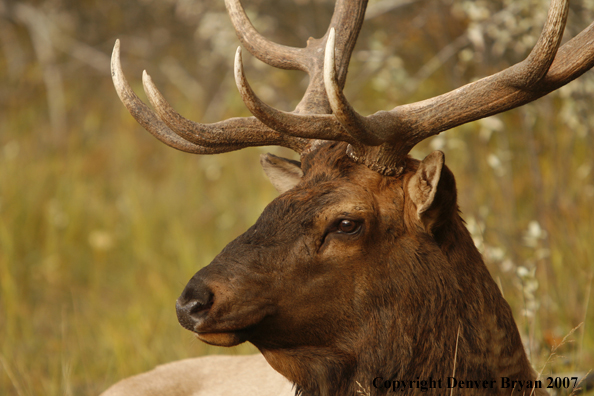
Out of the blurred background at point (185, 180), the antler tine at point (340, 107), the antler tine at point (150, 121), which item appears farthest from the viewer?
the blurred background at point (185, 180)

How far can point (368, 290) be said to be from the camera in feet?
7.63

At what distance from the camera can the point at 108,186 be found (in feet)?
24.8

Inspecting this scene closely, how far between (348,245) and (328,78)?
24.1 inches

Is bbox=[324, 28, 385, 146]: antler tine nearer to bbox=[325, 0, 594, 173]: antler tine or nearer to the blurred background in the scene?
bbox=[325, 0, 594, 173]: antler tine

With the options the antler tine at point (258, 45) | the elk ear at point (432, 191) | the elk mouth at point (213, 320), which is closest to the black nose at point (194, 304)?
the elk mouth at point (213, 320)

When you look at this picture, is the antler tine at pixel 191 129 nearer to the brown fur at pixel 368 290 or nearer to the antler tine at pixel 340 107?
the brown fur at pixel 368 290

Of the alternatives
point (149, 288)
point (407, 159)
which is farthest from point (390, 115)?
point (149, 288)

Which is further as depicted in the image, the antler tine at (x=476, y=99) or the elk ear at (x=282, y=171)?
the elk ear at (x=282, y=171)

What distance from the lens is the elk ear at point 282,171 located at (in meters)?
2.88

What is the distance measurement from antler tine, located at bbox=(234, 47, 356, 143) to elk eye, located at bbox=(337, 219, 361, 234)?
0.30 metres

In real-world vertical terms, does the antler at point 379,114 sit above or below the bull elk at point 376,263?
above

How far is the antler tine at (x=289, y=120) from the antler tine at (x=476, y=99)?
0.32 feet

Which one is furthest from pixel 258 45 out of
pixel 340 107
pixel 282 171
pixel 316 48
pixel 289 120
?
pixel 340 107

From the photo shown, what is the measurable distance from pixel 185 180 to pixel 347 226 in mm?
5609
